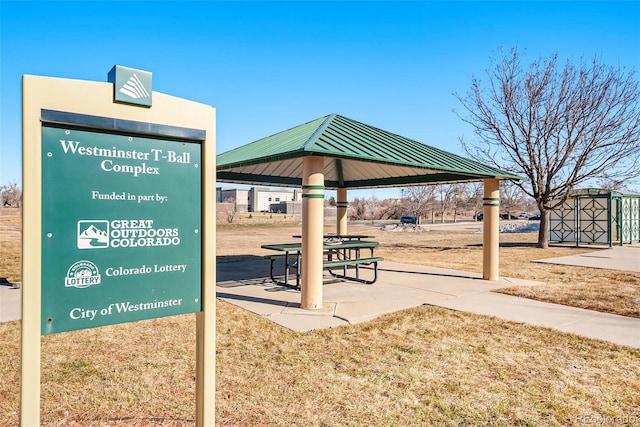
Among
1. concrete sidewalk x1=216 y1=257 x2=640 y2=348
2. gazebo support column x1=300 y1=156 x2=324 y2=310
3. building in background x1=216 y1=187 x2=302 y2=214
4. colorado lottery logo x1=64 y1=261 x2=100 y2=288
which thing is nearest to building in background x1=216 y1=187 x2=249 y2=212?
building in background x1=216 y1=187 x2=302 y2=214

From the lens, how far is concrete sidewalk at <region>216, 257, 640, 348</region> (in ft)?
19.3

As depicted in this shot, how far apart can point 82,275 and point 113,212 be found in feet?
1.28

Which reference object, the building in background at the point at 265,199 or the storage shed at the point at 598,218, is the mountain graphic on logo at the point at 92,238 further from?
the building in background at the point at 265,199

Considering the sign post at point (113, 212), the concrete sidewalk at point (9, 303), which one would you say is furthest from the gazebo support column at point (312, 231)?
the concrete sidewalk at point (9, 303)

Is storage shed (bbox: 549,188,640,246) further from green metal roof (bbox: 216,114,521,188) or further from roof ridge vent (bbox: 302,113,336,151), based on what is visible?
roof ridge vent (bbox: 302,113,336,151)

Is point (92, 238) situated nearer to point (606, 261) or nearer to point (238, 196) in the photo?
point (606, 261)

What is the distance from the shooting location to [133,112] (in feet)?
8.23

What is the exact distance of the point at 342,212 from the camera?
1439 cm

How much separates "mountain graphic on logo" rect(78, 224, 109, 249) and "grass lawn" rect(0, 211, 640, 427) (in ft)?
5.27

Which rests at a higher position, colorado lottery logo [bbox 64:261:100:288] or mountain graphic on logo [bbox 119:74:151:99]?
mountain graphic on logo [bbox 119:74:151:99]

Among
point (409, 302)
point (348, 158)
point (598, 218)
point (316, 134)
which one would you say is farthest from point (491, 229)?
point (598, 218)

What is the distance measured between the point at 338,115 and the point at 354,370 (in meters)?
6.94

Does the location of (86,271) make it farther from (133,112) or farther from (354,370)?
(354,370)

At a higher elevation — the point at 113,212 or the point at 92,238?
the point at 113,212
